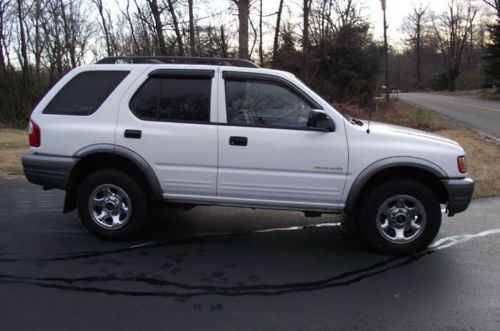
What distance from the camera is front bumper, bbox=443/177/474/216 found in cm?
493

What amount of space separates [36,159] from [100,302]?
2246 millimetres

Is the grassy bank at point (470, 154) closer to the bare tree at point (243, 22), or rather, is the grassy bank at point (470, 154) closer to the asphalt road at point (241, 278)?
the asphalt road at point (241, 278)

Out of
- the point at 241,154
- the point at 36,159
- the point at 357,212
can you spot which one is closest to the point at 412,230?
the point at 357,212

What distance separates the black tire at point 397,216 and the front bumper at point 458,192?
144mm

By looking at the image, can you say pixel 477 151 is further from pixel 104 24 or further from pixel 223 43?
pixel 104 24

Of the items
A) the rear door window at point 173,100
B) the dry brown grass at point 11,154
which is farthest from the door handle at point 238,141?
the dry brown grass at point 11,154

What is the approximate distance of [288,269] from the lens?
467 centimetres

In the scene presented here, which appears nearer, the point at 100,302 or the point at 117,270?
the point at 100,302

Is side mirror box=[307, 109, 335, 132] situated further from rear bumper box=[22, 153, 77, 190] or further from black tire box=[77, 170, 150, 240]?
rear bumper box=[22, 153, 77, 190]

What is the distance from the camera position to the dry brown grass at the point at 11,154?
9816mm

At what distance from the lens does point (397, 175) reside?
16.7ft

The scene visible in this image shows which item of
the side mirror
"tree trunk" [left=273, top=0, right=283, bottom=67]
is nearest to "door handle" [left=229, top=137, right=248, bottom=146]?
the side mirror

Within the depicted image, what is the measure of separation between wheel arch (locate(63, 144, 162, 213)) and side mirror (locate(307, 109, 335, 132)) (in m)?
1.73

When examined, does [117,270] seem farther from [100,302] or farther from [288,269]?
[288,269]
